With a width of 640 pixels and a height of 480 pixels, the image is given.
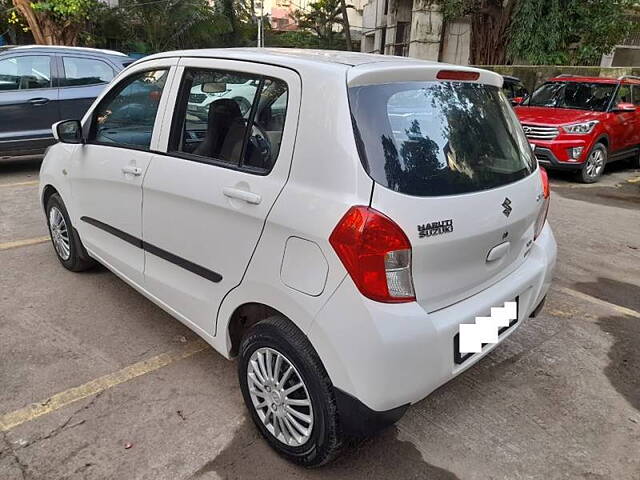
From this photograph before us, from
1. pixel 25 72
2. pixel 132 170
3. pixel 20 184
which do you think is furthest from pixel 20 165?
pixel 132 170

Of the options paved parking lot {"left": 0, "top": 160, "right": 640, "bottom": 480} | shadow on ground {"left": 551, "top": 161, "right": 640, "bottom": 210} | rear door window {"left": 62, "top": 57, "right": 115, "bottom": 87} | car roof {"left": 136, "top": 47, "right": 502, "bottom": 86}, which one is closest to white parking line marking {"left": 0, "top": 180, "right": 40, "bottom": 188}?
rear door window {"left": 62, "top": 57, "right": 115, "bottom": 87}

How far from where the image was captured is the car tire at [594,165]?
323 inches

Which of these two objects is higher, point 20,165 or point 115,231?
point 115,231

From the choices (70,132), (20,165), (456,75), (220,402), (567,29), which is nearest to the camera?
(456,75)

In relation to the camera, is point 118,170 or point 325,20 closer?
point 118,170

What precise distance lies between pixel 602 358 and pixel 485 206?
1692 millimetres

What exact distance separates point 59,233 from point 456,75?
3277 mm

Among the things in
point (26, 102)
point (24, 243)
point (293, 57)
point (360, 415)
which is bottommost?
point (24, 243)

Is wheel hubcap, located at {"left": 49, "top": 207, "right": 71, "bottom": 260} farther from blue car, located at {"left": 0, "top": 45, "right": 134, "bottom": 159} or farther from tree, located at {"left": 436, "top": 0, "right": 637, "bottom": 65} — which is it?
tree, located at {"left": 436, "top": 0, "right": 637, "bottom": 65}

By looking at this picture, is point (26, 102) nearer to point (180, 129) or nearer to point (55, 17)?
point (180, 129)

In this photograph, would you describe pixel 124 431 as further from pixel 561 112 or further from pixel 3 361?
pixel 561 112

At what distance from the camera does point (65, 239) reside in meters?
4.06

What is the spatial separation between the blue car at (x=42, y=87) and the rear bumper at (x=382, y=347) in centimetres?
682

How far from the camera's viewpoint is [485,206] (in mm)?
2182
